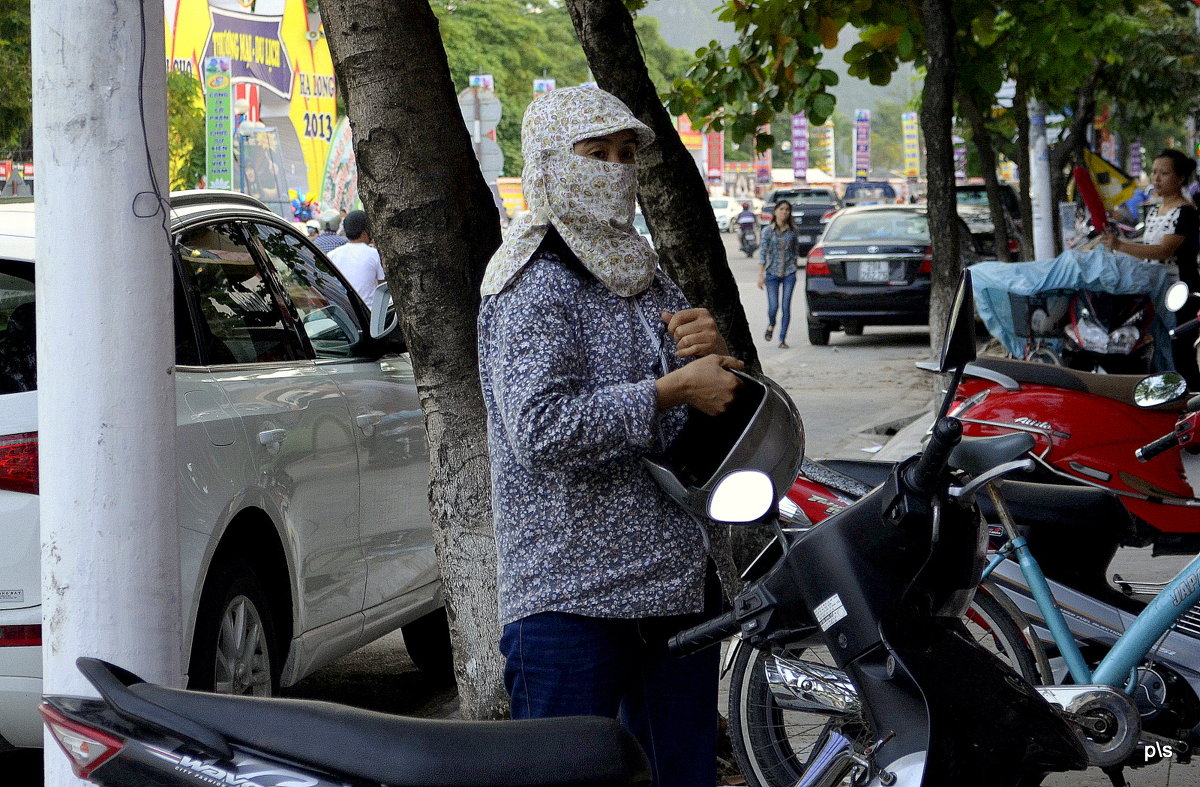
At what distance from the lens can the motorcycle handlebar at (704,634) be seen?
7.68ft

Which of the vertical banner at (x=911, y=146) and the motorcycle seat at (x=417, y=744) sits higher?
the vertical banner at (x=911, y=146)

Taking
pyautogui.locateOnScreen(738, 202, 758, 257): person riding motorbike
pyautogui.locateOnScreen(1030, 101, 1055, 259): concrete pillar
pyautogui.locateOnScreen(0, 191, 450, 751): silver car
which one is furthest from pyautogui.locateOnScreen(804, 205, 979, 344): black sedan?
pyautogui.locateOnScreen(738, 202, 758, 257): person riding motorbike

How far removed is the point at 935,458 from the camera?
7.32 ft

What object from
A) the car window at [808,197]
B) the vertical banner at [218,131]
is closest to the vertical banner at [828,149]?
the car window at [808,197]

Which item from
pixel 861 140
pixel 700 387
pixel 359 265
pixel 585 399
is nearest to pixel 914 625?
pixel 700 387

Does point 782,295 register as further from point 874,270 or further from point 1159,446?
point 1159,446

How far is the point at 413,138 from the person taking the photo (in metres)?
3.39

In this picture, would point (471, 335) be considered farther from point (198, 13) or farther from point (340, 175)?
point (198, 13)

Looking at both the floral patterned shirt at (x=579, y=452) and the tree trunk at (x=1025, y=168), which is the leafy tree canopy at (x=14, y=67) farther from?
the floral patterned shirt at (x=579, y=452)

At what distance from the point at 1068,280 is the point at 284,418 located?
14.9ft

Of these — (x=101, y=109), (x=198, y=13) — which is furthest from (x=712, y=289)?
(x=198, y=13)

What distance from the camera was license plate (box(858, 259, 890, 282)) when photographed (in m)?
16.0

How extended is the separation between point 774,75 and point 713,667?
5634 mm

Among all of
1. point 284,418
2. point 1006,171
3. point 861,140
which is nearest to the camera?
point 284,418
